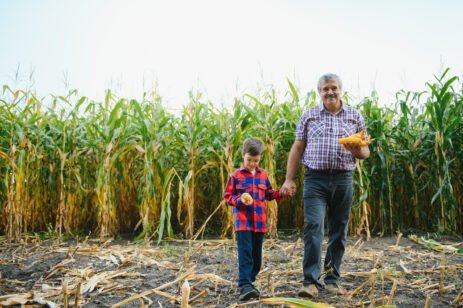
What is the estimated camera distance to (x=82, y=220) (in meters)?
5.81

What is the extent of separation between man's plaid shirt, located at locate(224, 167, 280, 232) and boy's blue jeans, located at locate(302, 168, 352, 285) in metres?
0.29

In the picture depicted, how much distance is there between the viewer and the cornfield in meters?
5.10

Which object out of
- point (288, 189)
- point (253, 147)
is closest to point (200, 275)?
point (288, 189)

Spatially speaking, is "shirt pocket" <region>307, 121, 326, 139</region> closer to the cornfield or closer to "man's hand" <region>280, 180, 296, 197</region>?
"man's hand" <region>280, 180, 296, 197</region>

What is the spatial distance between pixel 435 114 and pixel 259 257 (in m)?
4.05

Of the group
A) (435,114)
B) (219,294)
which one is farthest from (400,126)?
(219,294)

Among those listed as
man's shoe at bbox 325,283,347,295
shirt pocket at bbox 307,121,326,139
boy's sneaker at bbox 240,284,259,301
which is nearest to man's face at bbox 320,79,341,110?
shirt pocket at bbox 307,121,326,139

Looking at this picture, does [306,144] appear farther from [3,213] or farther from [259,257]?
[3,213]

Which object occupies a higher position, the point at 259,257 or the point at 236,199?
the point at 236,199

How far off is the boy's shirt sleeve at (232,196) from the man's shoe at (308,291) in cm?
75

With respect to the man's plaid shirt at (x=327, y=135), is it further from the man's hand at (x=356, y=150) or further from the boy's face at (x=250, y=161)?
the boy's face at (x=250, y=161)

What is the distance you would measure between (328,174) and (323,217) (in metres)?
0.33

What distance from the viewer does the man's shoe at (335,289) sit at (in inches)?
112

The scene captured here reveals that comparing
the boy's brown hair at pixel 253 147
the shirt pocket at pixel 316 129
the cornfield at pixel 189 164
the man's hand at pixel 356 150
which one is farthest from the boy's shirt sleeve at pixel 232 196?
the cornfield at pixel 189 164
